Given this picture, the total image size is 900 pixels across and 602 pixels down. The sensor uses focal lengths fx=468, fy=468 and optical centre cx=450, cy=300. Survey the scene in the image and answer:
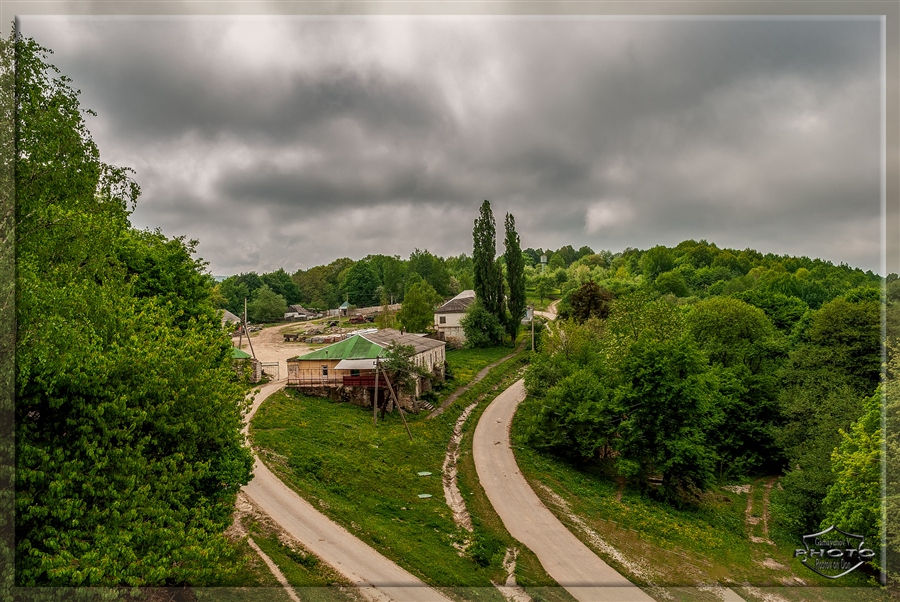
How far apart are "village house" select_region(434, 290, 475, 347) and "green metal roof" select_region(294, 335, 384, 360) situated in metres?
22.4

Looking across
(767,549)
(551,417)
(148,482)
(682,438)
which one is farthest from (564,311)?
(148,482)

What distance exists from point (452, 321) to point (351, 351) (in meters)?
24.7

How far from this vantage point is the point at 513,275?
54.3 m

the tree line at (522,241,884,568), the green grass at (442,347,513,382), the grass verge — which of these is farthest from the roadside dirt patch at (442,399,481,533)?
the green grass at (442,347,513,382)

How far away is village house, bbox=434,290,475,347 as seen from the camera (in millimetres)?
57281

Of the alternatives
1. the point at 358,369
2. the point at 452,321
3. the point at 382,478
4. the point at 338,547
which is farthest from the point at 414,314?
the point at 338,547

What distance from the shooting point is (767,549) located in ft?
60.5

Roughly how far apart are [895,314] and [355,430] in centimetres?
2578

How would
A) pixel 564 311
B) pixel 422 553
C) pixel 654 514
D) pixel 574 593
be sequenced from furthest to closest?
pixel 564 311 → pixel 654 514 → pixel 422 553 → pixel 574 593

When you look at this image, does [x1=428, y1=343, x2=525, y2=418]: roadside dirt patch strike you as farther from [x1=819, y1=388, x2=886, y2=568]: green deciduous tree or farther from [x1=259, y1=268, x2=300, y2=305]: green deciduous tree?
[x1=259, y1=268, x2=300, y2=305]: green deciduous tree

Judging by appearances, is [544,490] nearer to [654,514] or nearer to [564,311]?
[654,514]

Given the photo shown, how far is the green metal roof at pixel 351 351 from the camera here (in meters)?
34.4

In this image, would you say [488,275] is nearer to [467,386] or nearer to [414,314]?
[414,314]

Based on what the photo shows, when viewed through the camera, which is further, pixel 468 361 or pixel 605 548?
pixel 468 361
